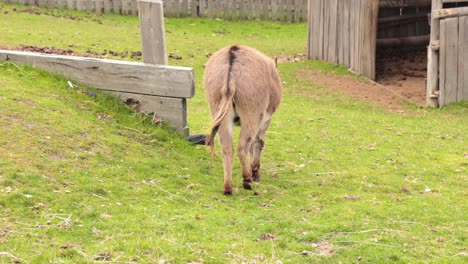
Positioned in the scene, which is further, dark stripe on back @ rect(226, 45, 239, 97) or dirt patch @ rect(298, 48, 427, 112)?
dirt patch @ rect(298, 48, 427, 112)

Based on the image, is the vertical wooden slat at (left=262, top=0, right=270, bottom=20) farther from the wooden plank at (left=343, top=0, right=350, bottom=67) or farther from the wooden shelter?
the wooden plank at (left=343, top=0, right=350, bottom=67)

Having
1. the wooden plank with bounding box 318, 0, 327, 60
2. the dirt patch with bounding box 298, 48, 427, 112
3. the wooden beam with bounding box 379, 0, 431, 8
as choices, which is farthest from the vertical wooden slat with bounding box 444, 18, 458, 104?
the wooden beam with bounding box 379, 0, 431, 8

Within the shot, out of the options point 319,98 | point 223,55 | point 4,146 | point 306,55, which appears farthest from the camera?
point 306,55

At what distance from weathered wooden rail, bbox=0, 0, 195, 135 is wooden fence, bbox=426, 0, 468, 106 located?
633cm

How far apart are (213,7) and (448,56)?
33.2 feet

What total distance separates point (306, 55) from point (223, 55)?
10.1 meters

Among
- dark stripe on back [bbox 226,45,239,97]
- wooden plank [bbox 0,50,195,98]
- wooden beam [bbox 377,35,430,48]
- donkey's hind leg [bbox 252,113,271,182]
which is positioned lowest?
donkey's hind leg [bbox 252,113,271,182]

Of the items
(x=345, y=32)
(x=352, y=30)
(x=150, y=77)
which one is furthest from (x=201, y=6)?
(x=150, y=77)

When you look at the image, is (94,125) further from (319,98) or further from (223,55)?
(319,98)

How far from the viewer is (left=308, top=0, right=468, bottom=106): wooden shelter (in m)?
13.5

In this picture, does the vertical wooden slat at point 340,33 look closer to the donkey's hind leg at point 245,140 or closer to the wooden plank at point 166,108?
the wooden plank at point 166,108

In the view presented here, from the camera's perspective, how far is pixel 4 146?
7.19 metres

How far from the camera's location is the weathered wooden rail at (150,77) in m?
9.20

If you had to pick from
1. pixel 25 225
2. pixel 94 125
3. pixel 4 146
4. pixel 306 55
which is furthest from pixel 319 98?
pixel 25 225
